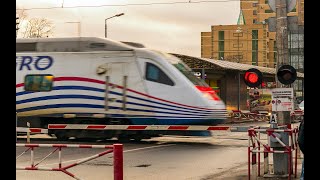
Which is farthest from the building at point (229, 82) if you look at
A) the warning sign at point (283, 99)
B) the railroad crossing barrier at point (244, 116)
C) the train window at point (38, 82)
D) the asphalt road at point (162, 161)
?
the warning sign at point (283, 99)

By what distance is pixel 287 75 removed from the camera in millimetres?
9125

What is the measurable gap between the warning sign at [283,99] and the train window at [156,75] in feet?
25.2

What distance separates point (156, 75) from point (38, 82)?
4285mm

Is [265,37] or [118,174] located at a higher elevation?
[265,37]

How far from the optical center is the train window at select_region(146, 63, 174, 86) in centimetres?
1711

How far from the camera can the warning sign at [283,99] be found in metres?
9.47

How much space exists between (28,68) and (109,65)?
3.05 metres

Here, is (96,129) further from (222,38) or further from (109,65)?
Result: (222,38)

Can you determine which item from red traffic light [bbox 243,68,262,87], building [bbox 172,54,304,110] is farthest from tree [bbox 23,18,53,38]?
red traffic light [bbox 243,68,262,87]

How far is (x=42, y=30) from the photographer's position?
49.2m

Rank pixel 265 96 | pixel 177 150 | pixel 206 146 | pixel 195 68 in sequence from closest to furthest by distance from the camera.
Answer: pixel 177 150, pixel 206 146, pixel 195 68, pixel 265 96
